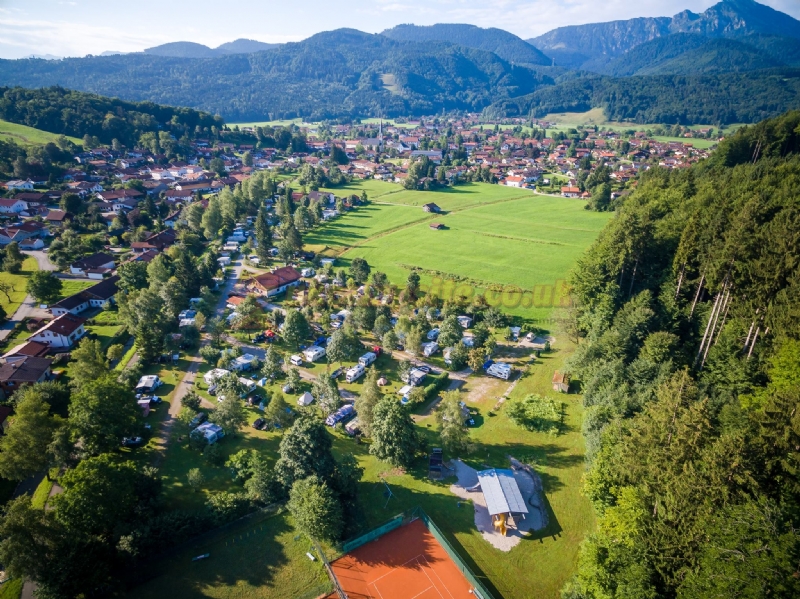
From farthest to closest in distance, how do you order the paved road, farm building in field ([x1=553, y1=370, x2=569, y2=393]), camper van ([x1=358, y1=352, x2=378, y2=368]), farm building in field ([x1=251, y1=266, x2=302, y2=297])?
1. farm building in field ([x1=251, y1=266, x2=302, y2=297])
2. the paved road
3. camper van ([x1=358, y1=352, x2=378, y2=368])
4. farm building in field ([x1=553, y1=370, x2=569, y2=393])

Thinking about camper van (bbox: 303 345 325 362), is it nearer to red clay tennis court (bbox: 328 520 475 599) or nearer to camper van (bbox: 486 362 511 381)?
camper van (bbox: 486 362 511 381)

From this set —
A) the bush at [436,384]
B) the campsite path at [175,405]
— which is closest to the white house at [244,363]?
the campsite path at [175,405]

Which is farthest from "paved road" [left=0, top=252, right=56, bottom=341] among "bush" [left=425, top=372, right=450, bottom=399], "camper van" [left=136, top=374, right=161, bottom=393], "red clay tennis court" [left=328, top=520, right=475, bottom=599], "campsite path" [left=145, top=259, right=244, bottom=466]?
"red clay tennis court" [left=328, top=520, right=475, bottom=599]

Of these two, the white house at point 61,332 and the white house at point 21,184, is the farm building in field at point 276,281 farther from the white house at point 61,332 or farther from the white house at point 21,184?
the white house at point 21,184

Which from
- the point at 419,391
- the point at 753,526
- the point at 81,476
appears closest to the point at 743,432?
the point at 753,526

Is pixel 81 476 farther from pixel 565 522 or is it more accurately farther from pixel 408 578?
pixel 565 522

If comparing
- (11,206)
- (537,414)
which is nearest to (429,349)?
(537,414)
